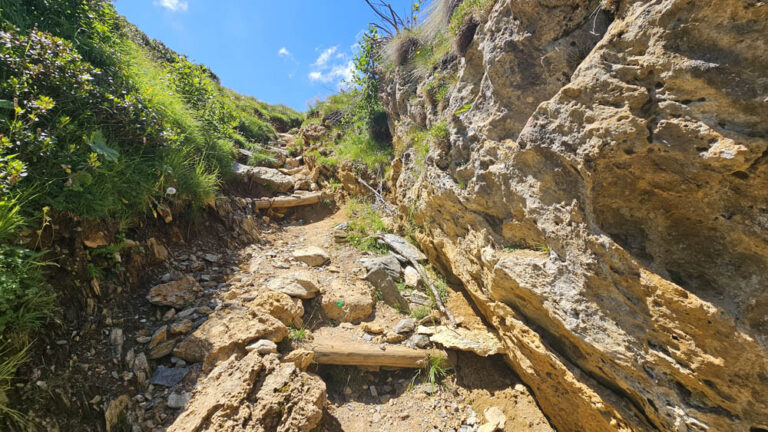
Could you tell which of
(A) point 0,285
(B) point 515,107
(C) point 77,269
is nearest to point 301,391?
(A) point 0,285

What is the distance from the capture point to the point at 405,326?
12.8 feet

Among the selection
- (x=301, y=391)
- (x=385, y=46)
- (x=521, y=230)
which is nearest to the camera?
(x=301, y=391)

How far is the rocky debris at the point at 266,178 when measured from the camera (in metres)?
6.72

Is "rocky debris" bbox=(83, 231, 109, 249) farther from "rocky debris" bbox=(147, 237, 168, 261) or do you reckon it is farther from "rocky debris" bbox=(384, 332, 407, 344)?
"rocky debris" bbox=(384, 332, 407, 344)

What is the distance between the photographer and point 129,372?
2.54m

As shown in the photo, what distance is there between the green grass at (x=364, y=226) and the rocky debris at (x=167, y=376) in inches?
130

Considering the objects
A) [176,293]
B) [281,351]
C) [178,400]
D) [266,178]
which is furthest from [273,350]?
[266,178]

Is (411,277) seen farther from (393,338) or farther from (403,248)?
(393,338)

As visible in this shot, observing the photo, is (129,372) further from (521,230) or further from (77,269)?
(521,230)

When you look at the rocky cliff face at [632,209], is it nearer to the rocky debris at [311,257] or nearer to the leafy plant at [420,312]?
the leafy plant at [420,312]

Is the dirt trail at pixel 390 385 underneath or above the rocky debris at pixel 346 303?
underneath

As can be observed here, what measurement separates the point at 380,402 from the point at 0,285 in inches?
127

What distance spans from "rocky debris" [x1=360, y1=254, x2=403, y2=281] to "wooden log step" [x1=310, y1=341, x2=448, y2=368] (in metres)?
1.36

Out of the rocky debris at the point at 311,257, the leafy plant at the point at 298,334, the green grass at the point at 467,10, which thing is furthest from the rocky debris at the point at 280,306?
the green grass at the point at 467,10
